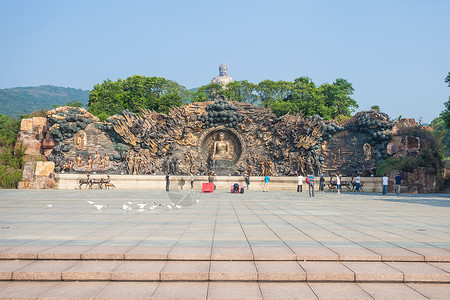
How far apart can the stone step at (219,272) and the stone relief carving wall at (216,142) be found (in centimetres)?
3011

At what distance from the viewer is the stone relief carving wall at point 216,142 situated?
35750 mm

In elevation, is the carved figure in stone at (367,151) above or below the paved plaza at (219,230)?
above

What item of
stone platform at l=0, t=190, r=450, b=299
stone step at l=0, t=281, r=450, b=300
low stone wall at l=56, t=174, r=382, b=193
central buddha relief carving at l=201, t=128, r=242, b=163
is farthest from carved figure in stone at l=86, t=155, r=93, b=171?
stone step at l=0, t=281, r=450, b=300

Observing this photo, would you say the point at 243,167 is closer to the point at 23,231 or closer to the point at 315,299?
the point at 23,231

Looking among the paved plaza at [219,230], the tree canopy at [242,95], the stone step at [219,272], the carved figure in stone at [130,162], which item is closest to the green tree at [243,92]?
the tree canopy at [242,95]

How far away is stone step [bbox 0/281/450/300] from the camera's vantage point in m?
5.47

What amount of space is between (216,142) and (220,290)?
1339 inches

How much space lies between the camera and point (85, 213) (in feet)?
42.4

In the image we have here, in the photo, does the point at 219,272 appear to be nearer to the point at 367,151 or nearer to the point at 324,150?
the point at 324,150

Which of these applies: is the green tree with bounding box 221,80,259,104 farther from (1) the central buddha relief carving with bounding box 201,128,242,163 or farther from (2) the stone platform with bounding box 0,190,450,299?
(2) the stone platform with bounding box 0,190,450,299

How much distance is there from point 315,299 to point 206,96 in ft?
226

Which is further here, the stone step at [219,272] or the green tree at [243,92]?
the green tree at [243,92]

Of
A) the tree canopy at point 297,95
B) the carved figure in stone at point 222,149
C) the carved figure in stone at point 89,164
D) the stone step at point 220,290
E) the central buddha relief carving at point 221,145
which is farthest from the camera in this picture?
the tree canopy at point 297,95

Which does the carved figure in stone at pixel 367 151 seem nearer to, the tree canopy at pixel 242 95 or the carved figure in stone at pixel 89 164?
the tree canopy at pixel 242 95
